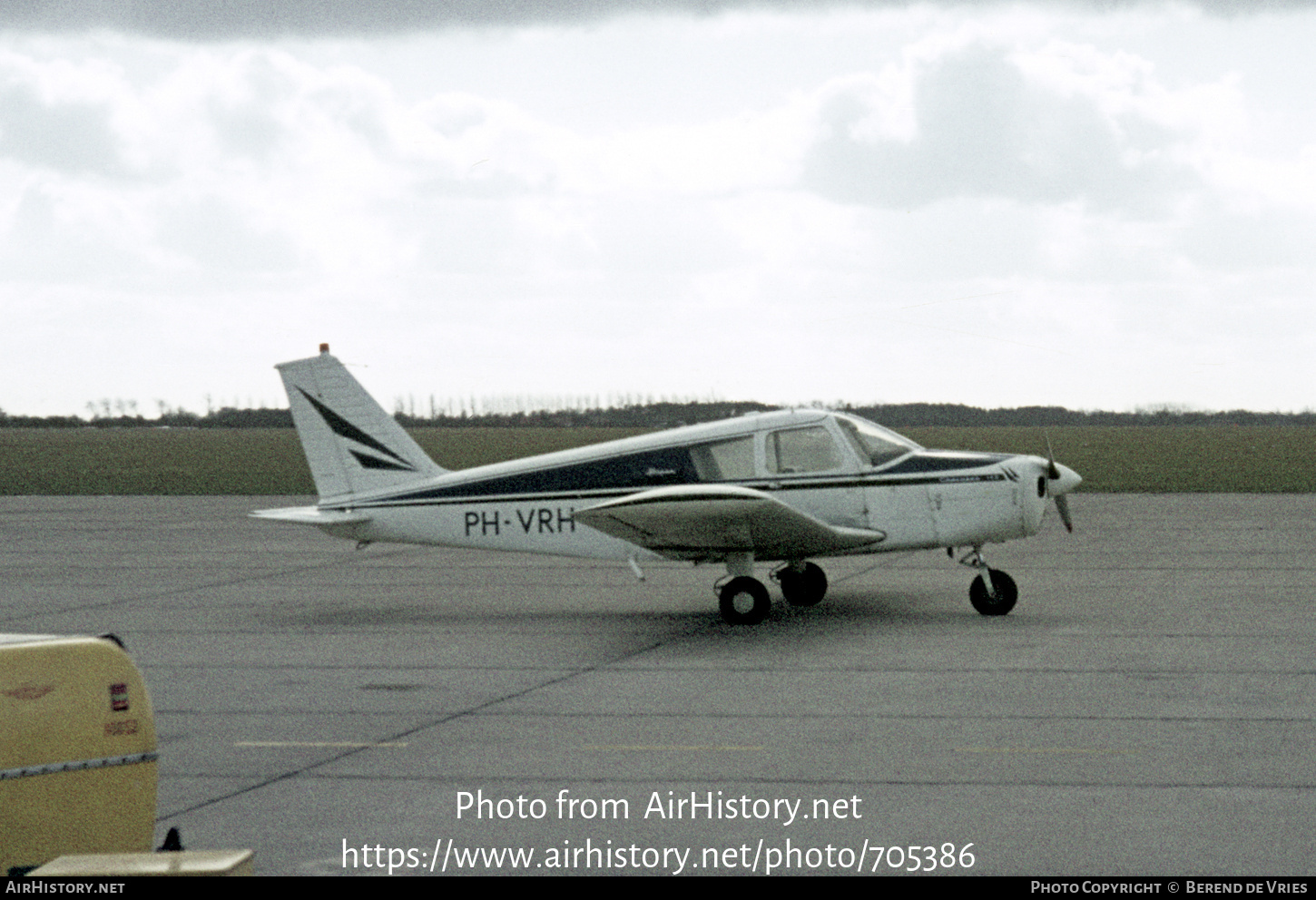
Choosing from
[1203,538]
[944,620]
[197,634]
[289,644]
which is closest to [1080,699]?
[944,620]

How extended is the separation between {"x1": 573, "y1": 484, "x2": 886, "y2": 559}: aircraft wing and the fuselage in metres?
0.28

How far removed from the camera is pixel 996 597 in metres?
15.1

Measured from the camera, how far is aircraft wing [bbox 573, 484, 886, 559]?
46.4 feet

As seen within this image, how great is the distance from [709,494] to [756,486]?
139 centimetres

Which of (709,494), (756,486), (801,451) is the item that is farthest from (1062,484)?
(709,494)

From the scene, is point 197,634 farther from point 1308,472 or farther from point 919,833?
point 1308,472

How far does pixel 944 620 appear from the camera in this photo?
15.0 m

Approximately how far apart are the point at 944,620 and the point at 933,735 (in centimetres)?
571

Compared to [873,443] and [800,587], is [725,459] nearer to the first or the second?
[873,443]

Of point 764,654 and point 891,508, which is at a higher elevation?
point 891,508

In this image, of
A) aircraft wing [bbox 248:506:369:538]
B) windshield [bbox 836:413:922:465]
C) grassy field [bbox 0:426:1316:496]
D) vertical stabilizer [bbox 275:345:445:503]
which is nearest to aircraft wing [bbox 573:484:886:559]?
windshield [bbox 836:413:922:465]

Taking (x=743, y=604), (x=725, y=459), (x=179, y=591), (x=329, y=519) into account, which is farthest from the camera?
(x=179, y=591)

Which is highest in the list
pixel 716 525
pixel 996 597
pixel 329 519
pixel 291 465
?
pixel 291 465

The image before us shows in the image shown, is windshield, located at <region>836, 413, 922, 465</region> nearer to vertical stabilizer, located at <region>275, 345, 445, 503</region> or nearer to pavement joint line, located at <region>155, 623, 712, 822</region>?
pavement joint line, located at <region>155, 623, 712, 822</region>
